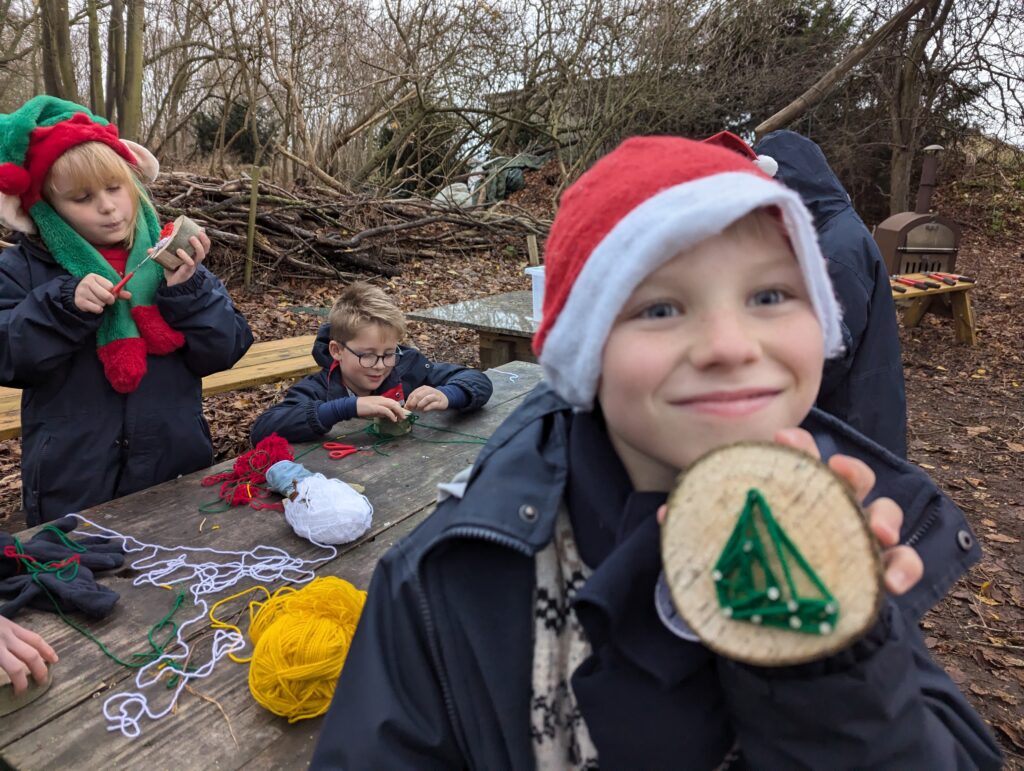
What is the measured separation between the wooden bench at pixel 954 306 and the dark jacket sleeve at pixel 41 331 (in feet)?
25.0

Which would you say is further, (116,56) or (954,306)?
(116,56)

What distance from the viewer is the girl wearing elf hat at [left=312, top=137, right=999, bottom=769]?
0.76 meters

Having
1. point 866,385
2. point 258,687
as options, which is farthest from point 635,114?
point 258,687

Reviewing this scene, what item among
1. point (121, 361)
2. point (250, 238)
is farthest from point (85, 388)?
point (250, 238)

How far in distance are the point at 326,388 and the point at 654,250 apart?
250cm

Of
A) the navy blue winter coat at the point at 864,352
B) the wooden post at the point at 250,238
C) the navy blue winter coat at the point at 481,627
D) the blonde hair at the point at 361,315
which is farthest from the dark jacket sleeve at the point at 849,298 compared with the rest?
the wooden post at the point at 250,238

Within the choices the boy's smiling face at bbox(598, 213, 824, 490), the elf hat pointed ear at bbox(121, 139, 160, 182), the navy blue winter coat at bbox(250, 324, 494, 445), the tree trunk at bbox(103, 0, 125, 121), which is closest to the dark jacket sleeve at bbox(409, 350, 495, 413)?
the navy blue winter coat at bbox(250, 324, 494, 445)

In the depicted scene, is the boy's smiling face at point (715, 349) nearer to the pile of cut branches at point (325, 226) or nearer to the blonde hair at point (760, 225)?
the blonde hair at point (760, 225)

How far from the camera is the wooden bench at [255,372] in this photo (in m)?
3.14

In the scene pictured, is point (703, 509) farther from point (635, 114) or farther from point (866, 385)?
point (635, 114)

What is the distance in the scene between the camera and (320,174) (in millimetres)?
11125

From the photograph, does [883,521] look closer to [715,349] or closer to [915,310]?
[715,349]

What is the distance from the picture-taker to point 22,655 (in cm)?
138

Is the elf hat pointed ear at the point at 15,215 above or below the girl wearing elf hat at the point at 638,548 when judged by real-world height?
above
